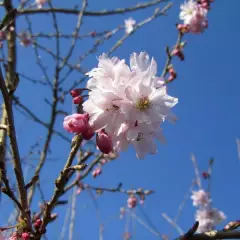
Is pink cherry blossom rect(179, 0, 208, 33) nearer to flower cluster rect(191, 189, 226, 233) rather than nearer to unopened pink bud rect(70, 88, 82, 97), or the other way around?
flower cluster rect(191, 189, 226, 233)

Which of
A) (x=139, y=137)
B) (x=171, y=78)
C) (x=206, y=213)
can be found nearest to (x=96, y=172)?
(x=171, y=78)

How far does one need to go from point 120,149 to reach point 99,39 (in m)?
3.42

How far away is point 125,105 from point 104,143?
0.49 ft

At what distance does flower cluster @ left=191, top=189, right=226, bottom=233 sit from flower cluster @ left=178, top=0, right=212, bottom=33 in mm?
2167

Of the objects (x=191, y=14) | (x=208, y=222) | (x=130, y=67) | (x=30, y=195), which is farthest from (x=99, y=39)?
(x=130, y=67)

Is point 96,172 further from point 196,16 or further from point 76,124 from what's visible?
point 76,124

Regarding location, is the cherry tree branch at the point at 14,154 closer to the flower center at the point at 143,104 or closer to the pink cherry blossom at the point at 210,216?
the flower center at the point at 143,104

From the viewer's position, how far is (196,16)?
4121mm

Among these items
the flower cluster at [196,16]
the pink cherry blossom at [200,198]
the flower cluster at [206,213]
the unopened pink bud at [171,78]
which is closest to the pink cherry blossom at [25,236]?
the unopened pink bud at [171,78]

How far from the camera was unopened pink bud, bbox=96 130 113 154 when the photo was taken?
1183 millimetres

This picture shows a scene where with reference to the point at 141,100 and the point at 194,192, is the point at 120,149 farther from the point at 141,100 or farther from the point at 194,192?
the point at 194,192

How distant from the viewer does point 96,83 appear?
1.24m

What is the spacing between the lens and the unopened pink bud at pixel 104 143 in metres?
1.18

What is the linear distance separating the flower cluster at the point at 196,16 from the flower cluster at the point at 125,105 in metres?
2.98
